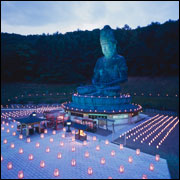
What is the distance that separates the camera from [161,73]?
3566 centimetres

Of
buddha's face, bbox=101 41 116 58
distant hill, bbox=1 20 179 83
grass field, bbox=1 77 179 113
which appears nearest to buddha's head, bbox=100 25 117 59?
buddha's face, bbox=101 41 116 58

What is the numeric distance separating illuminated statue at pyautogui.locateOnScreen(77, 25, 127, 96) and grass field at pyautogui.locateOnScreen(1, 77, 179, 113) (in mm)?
9857

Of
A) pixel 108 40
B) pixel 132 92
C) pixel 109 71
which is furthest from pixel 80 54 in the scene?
pixel 109 71

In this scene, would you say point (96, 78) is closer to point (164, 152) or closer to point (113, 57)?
point (113, 57)

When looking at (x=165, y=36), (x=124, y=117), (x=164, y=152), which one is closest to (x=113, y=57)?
(x=124, y=117)

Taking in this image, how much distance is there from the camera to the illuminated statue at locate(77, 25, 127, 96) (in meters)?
17.3

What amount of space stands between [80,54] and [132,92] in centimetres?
1858

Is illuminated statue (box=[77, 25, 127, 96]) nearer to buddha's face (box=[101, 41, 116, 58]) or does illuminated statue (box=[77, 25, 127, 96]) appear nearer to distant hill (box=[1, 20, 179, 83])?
buddha's face (box=[101, 41, 116, 58])

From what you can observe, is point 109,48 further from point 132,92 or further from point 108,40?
point 132,92

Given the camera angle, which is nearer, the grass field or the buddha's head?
the buddha's head

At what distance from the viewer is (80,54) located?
43.0 metres

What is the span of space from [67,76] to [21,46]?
1508cm

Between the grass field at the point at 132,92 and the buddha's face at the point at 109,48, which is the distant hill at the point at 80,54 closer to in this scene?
the grass field at the point at 132,92

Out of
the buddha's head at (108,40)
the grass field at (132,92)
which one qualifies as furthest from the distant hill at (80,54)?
the buddha's head at (108,40)
